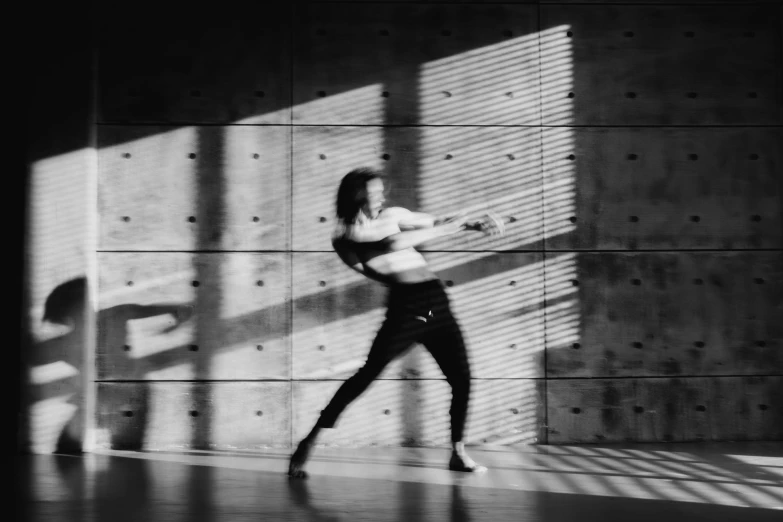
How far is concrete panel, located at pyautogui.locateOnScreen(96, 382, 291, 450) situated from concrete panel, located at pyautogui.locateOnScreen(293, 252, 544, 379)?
13.5 inches

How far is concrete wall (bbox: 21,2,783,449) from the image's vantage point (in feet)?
15.6

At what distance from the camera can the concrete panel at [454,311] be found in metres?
4.79

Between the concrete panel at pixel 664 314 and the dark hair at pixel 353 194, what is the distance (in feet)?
5.26

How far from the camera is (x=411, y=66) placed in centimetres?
491

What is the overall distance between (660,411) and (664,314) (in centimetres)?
59

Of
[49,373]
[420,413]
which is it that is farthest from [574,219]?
[49,373]

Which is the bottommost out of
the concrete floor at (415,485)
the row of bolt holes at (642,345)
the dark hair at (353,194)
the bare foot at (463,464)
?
the concrete floor at (415,485)

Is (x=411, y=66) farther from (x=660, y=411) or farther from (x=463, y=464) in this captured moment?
(x=660, y=411)

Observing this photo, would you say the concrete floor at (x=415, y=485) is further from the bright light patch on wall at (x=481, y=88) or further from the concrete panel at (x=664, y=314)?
the bright light patch on wall at (x=481, y=88)

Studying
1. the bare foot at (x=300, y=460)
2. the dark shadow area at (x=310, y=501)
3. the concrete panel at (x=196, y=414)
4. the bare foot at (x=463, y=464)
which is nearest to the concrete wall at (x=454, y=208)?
the concrete panel at (x=196, y=414)

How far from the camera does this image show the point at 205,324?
15.6 feet

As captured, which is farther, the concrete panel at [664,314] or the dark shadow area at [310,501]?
the concrete panel at [664,314]

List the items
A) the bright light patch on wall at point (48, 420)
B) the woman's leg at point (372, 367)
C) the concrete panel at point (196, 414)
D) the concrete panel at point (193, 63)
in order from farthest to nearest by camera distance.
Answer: the concrete panel at point (193, 63) → the concrete panel at point (196, 414) → the bright light patch on wall at point (48, 420) → the woman's leg at point (372, 367)

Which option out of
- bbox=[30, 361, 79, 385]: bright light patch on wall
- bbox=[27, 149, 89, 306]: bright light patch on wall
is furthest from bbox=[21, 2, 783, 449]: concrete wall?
bbox=[30, 361, 79, 385]: bright light patch on wall
